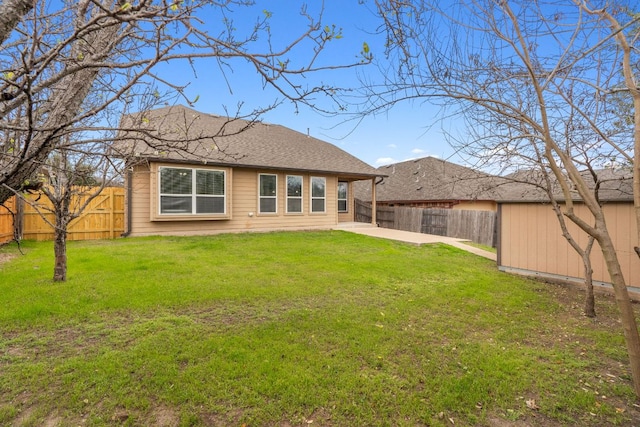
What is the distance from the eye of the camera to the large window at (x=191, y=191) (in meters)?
10.8

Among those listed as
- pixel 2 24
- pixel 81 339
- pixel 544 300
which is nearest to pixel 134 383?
pixel 81 339

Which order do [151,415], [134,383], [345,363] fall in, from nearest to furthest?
[151,415]
[134,383]
[345,363]

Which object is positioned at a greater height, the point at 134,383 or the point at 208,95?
the point at 208,95

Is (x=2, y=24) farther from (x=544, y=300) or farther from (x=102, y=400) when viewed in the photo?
Result: (x=544, y=300)

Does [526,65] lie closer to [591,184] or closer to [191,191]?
[591,184]

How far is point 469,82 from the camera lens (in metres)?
3.41

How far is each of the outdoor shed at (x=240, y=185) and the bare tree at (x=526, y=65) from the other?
6673 millimetres

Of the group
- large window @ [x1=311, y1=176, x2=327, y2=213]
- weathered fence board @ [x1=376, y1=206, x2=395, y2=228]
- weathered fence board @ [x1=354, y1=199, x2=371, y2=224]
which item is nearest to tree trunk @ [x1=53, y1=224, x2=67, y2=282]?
large window @ [x1=311, y1=176, x2=327, y2=213]

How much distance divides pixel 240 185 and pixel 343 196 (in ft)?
21.7

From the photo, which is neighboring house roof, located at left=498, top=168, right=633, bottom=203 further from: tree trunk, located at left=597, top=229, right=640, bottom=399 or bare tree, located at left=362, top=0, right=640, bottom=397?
tree trunk, located at left=597, top=229, right=640, bottom=399

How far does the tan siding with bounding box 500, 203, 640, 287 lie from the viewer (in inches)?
224

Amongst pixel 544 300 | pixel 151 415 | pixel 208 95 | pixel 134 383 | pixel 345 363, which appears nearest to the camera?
pixel 151 415

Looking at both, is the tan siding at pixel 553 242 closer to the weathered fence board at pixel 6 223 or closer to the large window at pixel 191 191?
the large window at pixel 191 191

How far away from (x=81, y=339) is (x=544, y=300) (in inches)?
256
